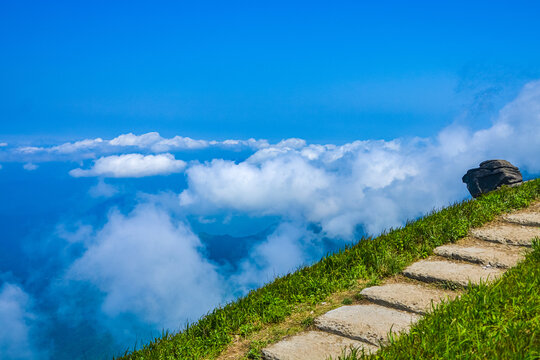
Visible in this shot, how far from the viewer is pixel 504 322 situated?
12.1 feet

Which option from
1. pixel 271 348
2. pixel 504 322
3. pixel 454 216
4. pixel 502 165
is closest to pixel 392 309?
pixel 504 322

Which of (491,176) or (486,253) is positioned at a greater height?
(491,176)

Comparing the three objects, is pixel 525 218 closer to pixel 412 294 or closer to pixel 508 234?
pixel 508 234

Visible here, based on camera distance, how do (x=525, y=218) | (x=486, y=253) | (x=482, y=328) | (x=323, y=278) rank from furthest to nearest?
(x=525, y=218)
(x=486, y=253)
(x=323, y=278)
(x=482, y=328)

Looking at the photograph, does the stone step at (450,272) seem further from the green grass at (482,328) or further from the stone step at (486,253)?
the green grass at (482,328)

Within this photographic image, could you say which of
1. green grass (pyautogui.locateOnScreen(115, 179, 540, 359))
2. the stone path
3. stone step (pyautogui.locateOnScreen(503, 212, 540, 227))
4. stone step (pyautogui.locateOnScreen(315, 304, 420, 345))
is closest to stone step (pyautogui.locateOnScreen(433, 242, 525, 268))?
the stone path

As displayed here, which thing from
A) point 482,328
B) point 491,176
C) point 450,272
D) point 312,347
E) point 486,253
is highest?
point 491,176

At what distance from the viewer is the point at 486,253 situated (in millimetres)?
5836

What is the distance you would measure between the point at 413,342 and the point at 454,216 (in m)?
4.56

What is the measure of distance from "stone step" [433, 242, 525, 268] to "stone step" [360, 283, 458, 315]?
1.06m

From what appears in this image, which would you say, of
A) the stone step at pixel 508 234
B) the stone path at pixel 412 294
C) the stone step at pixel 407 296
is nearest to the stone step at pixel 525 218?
the stone path at pixel 412 294

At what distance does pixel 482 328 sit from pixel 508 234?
11.9 feet

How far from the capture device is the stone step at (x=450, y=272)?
16.5ft

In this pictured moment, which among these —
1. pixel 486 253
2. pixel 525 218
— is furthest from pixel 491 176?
pixel 486 253
